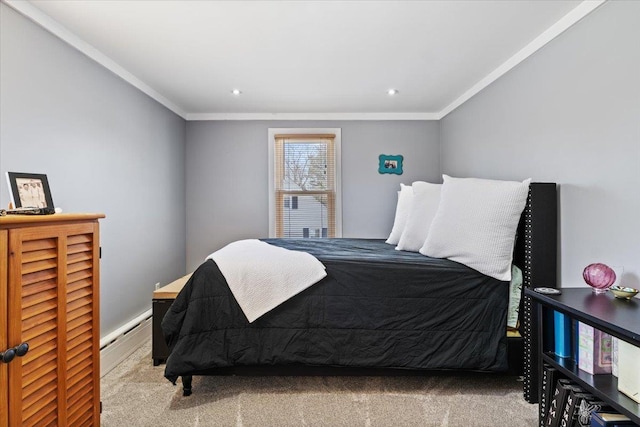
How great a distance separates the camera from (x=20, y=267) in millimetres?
1177

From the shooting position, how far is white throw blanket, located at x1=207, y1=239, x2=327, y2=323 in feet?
6.85

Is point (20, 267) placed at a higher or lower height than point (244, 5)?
lower

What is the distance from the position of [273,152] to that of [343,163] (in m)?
0.82

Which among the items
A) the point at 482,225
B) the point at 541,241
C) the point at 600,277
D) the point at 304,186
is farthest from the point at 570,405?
the point at 304,186

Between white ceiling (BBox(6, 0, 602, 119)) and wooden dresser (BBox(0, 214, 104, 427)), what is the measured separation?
4.14ft

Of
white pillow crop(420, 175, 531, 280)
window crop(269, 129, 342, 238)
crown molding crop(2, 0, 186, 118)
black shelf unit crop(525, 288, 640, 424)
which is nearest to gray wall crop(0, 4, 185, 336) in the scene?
crown molding crop(2, 0, 186, 118)

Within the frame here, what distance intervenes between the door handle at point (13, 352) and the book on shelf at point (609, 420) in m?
2.01

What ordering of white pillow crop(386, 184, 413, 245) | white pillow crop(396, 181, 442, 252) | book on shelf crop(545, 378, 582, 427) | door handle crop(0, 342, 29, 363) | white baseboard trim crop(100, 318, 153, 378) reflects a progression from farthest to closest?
1. white pillow crop(386, 184, 413, 245)
2. white pillow crop(396, 181, 442, 252)
3. white baseboard trim crop(100, 318, 153, 378)
4. book on shelf crop(545, 378, 582, 427)
5. door handle crop(0, 342, 29, 363)

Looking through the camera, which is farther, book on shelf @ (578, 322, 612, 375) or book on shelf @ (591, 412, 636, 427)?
book on shelf @ (578, 322, 612, 375)

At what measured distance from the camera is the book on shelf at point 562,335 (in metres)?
1.63

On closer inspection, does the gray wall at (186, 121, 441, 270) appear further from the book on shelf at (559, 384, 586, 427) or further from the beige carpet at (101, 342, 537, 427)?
→ the book on shelf at (559, 384, 586, 427)

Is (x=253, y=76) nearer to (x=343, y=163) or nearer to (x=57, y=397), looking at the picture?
(x=343, y=163)

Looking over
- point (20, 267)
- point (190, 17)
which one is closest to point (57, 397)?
point (20, 267)

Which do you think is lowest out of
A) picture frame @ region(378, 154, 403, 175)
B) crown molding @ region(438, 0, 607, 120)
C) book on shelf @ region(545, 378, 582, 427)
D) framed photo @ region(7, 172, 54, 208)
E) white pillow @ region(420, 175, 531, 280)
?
book on shelf @ region(545, 378, 582, 427)
